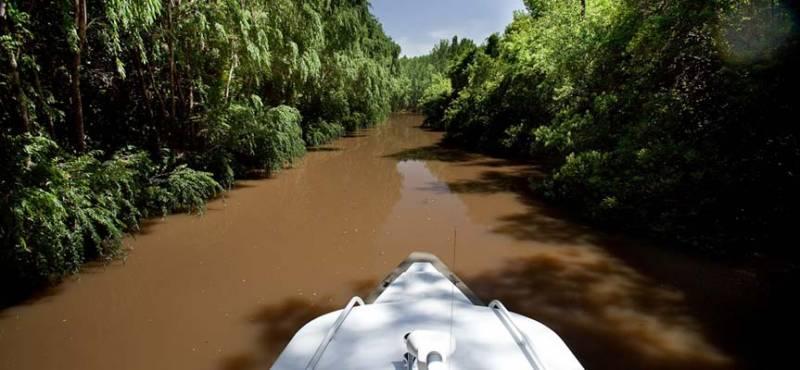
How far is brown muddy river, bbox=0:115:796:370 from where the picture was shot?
12.8ft

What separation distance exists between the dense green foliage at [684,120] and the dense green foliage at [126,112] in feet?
26.2

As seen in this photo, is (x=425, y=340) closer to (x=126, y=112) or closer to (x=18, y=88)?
(x=18, y=88)

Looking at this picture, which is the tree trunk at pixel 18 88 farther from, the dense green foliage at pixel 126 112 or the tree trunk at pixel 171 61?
the tree trunk at pixel 171 61

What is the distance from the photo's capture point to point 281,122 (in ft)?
36.9

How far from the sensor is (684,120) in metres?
7.26

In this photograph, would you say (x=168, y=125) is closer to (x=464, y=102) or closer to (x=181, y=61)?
(x=181, y=61)

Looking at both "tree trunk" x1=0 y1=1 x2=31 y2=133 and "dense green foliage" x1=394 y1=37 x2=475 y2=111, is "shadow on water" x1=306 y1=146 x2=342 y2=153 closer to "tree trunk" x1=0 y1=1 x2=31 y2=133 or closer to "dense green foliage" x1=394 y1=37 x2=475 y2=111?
"tree trunk" x1=0 y1=1 x2=31 y2=133

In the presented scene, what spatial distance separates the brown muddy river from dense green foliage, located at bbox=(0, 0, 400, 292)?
749mm

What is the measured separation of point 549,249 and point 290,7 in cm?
1108

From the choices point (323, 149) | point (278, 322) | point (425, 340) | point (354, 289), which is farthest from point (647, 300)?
point (323, 149)

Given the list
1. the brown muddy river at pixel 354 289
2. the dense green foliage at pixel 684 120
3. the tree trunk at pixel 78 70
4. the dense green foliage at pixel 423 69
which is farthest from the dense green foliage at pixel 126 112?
the dense green foliage at pixel 423 69

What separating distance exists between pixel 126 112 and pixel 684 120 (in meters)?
11.4

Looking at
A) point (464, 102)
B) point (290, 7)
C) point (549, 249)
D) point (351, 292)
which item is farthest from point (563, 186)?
point (464, 102)

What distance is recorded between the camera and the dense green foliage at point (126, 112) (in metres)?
4.92
